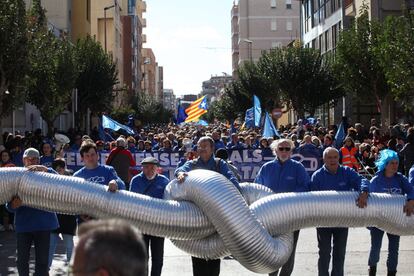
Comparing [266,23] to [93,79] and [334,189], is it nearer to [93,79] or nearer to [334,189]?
[93,79]

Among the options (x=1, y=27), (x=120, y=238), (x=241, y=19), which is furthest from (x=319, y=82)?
(x=241, y=19)

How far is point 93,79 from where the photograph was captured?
44688 mm

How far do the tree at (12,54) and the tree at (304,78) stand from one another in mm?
23621

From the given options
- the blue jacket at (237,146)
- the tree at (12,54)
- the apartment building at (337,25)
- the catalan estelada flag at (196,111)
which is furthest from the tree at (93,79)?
the blue jacket at (237,146)

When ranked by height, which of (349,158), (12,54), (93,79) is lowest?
(349,158)

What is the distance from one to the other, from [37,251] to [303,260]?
432 cm

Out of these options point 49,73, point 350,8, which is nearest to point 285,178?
point 49,73

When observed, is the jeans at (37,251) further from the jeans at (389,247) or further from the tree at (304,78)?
the tree at (304,78)

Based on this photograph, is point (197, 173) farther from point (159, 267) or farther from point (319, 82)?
point (319, 82)

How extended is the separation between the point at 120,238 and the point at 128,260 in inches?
3.4

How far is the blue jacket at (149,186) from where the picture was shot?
844cm

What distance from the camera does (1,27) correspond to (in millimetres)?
21391

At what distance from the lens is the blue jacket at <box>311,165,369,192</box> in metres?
8.28

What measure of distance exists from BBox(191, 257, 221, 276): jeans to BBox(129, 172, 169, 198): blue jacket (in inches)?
37.7
